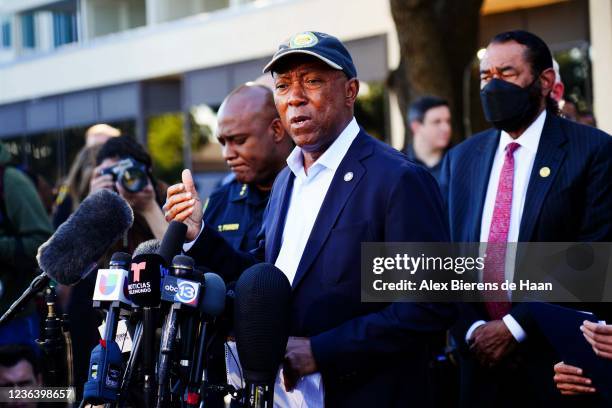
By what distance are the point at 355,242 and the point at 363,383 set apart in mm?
472

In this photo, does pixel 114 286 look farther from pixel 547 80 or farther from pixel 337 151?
pixel 547 80

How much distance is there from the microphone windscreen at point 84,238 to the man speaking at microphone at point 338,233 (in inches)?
12.4

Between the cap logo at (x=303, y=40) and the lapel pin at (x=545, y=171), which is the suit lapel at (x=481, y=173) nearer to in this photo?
the lapel pin at (x=545, y=171)

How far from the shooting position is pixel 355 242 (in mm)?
3107

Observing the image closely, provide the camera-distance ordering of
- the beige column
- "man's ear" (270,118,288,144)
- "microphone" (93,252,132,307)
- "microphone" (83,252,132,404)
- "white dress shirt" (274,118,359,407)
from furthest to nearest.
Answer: the beige column → "man's ear" (270,118,288,144) → "white dress shirt" (274,118,359,407) → "microphone" (93,252,132,307) → "microphone" (83,252,132,404)

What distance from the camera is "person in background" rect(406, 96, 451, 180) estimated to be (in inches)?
295

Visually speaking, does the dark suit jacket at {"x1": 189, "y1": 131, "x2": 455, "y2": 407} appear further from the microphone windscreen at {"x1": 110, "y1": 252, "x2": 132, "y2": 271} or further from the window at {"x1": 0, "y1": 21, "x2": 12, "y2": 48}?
the window at {"x1": 0, "y1": 21, "x2": 12, "y2": 48}

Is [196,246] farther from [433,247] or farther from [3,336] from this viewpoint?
[3,336]

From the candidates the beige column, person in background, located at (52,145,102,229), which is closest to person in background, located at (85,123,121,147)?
person in background, located at (52,145,102,229)

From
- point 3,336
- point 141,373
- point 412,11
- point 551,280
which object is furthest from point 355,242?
point 412,11

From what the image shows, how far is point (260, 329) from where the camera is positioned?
9.03 ft

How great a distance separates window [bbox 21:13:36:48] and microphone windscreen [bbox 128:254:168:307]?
3003cm

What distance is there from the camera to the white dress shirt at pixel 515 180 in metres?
4.02

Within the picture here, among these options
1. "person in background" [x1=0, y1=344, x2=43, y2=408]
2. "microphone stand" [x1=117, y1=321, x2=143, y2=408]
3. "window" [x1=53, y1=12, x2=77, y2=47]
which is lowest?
"person in background" [x1=0, y1=344, x2=43, y2=408]
